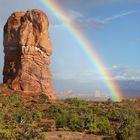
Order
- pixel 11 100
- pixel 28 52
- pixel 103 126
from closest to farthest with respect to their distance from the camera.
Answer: pixel 103 126, pixel 11 100, pixel 28 52

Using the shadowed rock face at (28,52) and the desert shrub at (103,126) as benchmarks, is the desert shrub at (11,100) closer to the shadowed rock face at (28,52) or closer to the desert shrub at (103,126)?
the shadowed rock face at (28,52)

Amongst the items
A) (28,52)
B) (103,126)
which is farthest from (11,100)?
(103,126)

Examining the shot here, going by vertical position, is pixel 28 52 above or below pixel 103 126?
above

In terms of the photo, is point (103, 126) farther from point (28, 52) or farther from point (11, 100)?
point (28, 52)

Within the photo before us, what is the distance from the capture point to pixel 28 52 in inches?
2387

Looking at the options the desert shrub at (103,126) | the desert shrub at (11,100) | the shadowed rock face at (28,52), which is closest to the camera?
the desert shrub at (103,126)

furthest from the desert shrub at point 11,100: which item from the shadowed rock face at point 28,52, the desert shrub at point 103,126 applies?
the desert shrub at point 103,126

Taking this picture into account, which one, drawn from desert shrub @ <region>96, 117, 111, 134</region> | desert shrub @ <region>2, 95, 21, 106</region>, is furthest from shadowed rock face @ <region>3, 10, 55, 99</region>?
desert shrub @ <region>96, 117, 111, 134</region>

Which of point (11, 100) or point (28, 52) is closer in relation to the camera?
point (11, 100)

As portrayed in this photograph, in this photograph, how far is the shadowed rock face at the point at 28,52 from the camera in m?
59.5

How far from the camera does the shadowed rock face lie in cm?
5950

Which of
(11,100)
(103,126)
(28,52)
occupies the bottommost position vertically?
(103,126)

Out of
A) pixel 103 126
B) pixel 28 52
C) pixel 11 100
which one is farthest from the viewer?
pixel 28 52

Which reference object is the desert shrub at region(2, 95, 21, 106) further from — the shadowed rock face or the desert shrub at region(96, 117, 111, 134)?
the desert shrub at region(96, 117, 111, 134)
